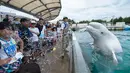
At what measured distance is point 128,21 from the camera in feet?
329

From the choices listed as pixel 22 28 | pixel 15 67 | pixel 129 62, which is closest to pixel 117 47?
pixel 129 62

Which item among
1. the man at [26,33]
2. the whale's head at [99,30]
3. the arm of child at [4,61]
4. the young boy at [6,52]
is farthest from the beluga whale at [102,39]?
the arm of child at [4,61]

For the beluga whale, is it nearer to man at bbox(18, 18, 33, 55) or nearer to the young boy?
man at bbox(18, 18, 33, 55)

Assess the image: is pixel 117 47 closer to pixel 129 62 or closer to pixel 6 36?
pixel 129 62

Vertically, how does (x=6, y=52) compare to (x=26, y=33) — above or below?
below

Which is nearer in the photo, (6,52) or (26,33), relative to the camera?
(6,52)

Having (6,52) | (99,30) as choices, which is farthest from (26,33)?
(99,30)

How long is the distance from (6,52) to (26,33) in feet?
9.85

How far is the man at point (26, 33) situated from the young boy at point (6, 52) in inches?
93.7

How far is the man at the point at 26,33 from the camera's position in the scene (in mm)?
5728

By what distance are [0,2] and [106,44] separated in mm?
→ 7073

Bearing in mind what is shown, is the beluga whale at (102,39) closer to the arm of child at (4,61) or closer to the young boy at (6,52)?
the young boy at (6,52)

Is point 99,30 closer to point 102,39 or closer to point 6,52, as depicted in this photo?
point 102,39

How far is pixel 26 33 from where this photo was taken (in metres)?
6.14
